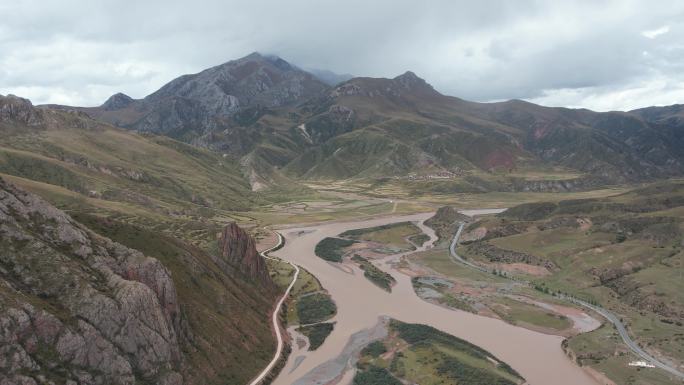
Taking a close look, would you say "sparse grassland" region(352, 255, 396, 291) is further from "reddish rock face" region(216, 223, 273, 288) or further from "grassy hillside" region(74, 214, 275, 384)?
"grassy hillside" region(74, 214, 275, 384)

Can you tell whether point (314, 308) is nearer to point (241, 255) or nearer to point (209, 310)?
point (241, 255)

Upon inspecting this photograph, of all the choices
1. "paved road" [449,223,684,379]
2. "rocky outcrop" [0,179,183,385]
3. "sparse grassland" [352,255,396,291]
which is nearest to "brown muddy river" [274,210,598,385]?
"sparse grassland" [352,255,396,291]

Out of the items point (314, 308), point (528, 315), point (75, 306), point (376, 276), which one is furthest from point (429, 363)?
point (376, 276)

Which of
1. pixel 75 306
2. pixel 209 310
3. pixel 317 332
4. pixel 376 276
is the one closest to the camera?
pixel 75 306

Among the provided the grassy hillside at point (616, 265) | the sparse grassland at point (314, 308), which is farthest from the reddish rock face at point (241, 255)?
the grassy hillside at point (616, 265)

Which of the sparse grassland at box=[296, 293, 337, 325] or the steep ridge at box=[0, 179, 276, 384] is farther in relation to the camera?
the sparse grassland at box=[296, 293, 337, 325]

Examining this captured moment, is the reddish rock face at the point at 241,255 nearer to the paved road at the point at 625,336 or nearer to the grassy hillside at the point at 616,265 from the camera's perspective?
the grassy hillside at the point at 616,265

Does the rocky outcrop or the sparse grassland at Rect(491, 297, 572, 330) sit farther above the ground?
the rocky outcrop
